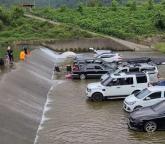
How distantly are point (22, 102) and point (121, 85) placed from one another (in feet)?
23.0

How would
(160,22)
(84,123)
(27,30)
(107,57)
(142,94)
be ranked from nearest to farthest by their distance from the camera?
1. (84,123)
2. (142,94)
3. (107,57)
4. (27,30)
5. (160,22)

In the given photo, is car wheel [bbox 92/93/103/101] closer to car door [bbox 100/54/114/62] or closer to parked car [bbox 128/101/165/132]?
parked car [bbox 128/101/165/132]

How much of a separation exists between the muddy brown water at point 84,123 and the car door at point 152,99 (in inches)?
57.0

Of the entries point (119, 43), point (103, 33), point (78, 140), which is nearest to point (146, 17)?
point (103, 33)

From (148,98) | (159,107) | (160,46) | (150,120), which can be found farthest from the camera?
(160,46)

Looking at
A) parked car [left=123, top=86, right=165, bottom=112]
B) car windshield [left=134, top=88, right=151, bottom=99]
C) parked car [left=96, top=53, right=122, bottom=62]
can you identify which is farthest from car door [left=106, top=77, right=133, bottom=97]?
parked car [left=96, top=53, right=122, bottom=62]

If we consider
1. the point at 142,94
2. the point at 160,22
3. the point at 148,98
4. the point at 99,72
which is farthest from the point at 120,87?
the point at 160,22

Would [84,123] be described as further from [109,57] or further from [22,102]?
[109,57]

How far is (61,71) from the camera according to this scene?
48031 mm

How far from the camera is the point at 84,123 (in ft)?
86.9

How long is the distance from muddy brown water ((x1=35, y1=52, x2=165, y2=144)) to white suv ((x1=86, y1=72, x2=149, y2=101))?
0.62 metres

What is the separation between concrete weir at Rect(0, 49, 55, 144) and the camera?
22719mm

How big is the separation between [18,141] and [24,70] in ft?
57.7

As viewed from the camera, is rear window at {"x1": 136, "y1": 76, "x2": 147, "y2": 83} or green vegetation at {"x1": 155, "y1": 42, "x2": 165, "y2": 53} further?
green vegetation at {"x1": 155, "y1": 42, "x2": 165, "y2": 53}
